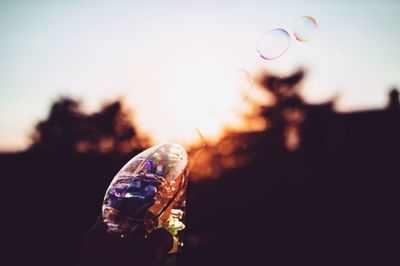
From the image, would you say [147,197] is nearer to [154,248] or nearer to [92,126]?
[154,248]

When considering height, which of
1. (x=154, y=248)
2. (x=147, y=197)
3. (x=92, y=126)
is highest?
(x=92, y=126)

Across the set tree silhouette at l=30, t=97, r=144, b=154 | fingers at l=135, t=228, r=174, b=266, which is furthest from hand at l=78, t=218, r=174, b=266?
tree silhouette at l=30, t=97, r=144, b=154

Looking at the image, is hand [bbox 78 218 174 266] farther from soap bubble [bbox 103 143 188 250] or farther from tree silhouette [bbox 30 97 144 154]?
tree silhouette [bbox 30 97 144 154]

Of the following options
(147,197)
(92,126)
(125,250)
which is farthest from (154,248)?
(92,126)

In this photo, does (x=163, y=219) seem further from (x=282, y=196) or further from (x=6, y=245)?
(x=282, y=196)

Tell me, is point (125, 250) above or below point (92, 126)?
below

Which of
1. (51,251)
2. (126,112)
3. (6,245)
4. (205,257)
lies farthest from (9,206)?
(126,112)

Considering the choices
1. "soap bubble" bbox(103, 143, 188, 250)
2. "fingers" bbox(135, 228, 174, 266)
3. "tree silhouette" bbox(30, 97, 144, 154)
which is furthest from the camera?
"tree silhouette" bbox(30, 97, 144, 154)
